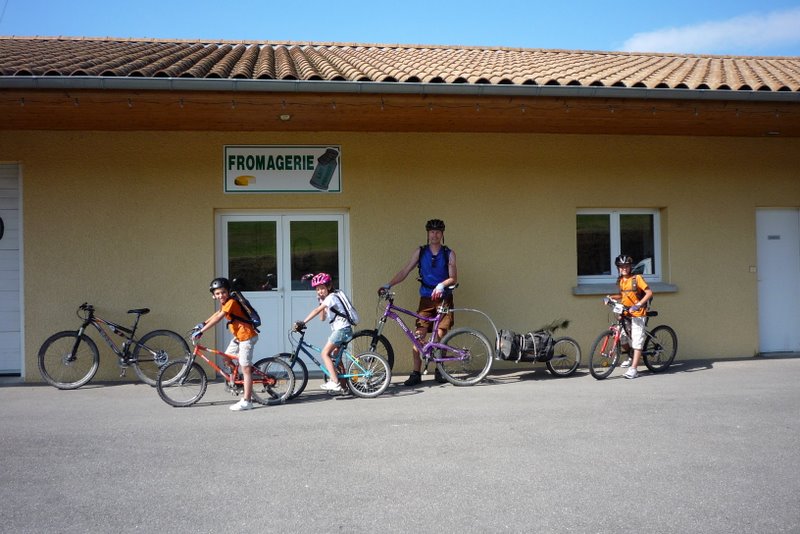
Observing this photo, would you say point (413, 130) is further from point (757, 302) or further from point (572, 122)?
point (757, 302)

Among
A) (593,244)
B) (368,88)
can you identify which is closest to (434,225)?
(368,88)

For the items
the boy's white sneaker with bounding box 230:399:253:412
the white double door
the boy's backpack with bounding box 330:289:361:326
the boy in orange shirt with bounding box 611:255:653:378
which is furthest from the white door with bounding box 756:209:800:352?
the boy's white sneaker with bounding box 230:399:253:412

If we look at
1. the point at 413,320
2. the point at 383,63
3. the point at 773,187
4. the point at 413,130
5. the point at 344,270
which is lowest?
the point at 413,320

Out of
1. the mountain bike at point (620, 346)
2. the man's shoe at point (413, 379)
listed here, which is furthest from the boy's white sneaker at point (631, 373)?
the man's shoe at point (413, 379)

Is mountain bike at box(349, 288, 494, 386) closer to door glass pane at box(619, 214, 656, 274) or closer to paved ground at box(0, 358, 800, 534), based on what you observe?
paved ground at box(0, 358, 800, 534)

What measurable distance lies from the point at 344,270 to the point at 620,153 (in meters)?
4.20

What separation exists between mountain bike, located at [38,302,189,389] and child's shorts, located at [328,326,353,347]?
2131 mm

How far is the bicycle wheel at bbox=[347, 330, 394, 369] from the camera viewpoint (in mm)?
7961

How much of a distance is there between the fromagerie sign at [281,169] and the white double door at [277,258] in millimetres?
391

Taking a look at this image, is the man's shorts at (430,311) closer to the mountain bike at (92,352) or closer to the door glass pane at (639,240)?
the mountain bike at (92,352)

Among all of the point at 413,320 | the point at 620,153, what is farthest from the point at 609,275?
the point at 413,320

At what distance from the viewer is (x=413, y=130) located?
906 cm

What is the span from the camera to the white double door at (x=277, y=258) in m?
9.06

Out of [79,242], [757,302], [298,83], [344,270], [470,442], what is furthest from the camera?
[757,302]
